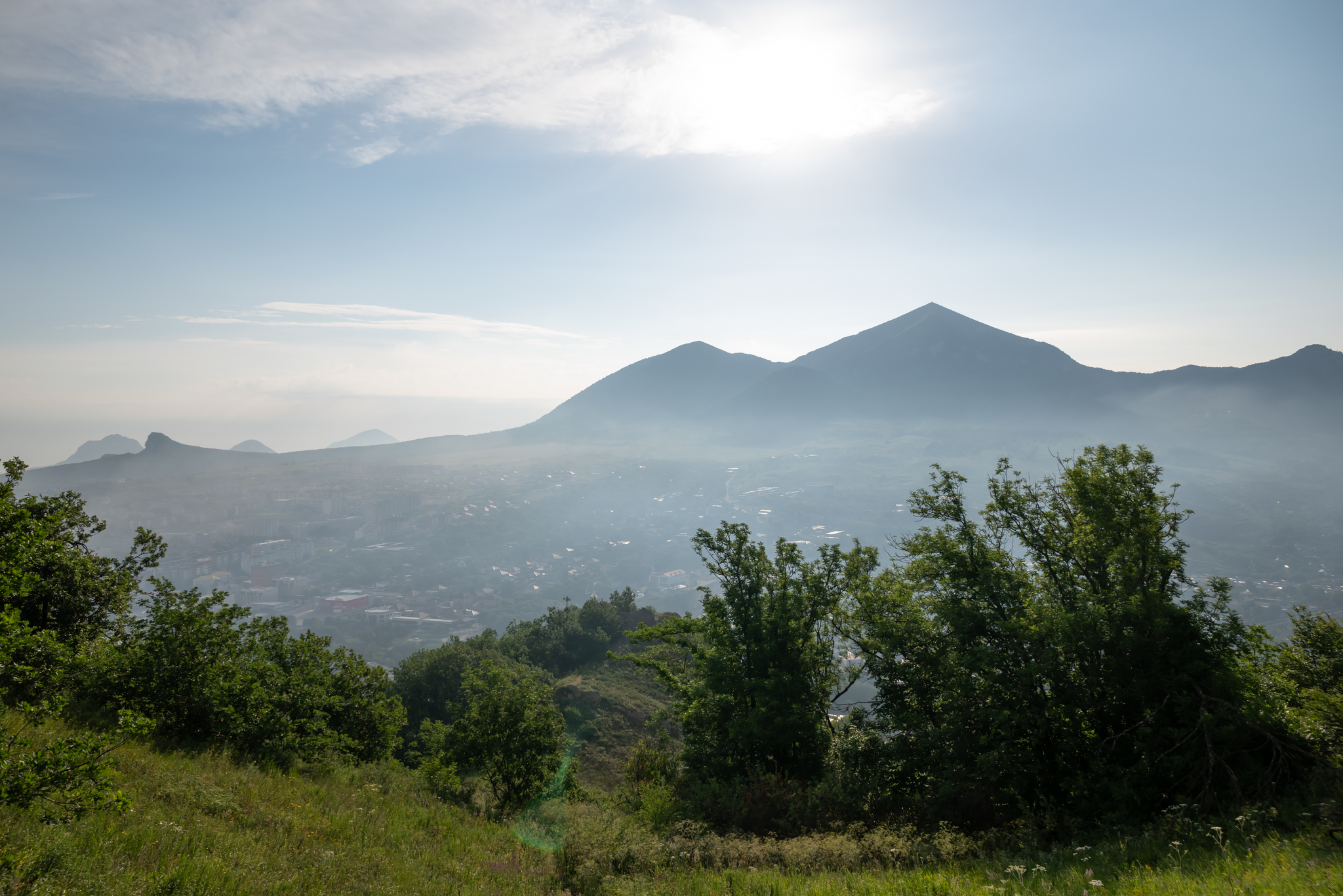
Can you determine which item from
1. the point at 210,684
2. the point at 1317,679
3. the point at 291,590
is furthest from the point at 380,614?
the point at 1317,679

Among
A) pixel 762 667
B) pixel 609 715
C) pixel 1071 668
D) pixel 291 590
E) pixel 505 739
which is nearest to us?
pixel 1071 668

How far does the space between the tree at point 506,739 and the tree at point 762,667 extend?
5089 mm

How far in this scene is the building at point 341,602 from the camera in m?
173

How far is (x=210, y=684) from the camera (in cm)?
1424

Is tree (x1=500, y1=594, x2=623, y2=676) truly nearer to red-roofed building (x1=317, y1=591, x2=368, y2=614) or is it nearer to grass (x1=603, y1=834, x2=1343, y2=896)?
grass (x1=603, y1=834, x2=1343, y2=896)

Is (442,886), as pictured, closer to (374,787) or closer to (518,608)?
(374,787)

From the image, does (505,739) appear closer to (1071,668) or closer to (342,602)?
(1071,668)

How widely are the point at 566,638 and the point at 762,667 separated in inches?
2113

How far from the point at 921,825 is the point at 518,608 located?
18983 cm

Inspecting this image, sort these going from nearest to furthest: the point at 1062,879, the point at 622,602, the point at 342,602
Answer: the point at 1062,879 → the point at 622,602 → the point at 342,602

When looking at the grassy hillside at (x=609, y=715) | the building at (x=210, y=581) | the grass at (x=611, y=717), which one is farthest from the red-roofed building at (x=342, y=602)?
the grassy hillside at (x=609, y=715)

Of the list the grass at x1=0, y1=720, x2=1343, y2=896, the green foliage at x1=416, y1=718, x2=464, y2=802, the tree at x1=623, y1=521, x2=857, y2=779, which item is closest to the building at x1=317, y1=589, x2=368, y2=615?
the green foliage at x1=416, y1=718, x2=464, y2=802

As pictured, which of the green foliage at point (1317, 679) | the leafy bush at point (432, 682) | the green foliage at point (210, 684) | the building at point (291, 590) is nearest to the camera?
the green foliage at point (1317, 679)

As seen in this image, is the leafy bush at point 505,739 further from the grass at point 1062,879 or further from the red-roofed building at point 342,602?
the red-roofed building at point 342,602
